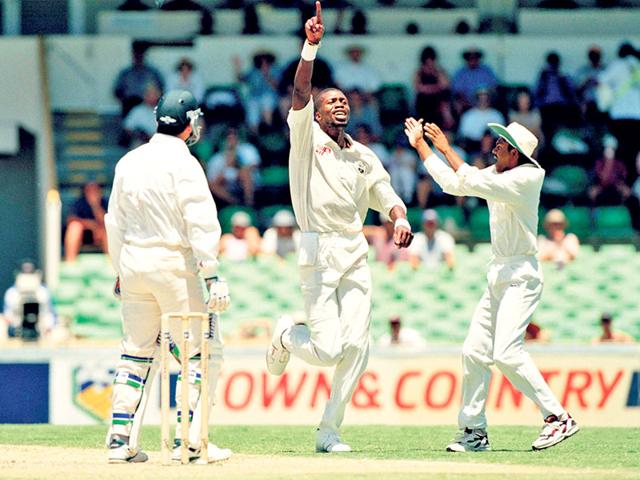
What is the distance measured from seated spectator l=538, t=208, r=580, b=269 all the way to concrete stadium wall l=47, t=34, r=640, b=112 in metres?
4.45

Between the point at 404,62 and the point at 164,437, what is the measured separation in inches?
598

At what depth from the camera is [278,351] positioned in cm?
1068

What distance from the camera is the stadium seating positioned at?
1870 cm

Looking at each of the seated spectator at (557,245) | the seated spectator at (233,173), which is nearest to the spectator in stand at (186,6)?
the seated spectator at (233,173)

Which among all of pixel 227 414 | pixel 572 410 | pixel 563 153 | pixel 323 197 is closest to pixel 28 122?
pixel 563 153

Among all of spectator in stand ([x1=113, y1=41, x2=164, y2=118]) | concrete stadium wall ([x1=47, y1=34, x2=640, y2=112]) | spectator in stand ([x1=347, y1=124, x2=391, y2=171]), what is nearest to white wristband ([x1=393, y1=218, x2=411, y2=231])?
spectator in stand ([x1=347, y1=124, x2=391, y2=171])

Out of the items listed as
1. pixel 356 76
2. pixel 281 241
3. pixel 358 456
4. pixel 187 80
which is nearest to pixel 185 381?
pixel 358 456

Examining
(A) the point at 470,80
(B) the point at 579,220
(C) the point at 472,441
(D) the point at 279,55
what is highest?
(D) the point at 279,55

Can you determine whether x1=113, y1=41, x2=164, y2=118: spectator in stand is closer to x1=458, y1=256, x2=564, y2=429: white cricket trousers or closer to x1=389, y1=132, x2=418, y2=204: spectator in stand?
x1=389, y1=132, x2=418, y2=204: spectator in stand

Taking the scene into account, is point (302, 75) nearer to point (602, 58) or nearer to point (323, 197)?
point (323, 197)

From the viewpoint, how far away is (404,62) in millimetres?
23719

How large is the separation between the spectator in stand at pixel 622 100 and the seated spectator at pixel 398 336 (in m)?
6.81

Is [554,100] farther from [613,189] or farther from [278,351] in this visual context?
[278,351]

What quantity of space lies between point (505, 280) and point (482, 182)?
0.67 m
